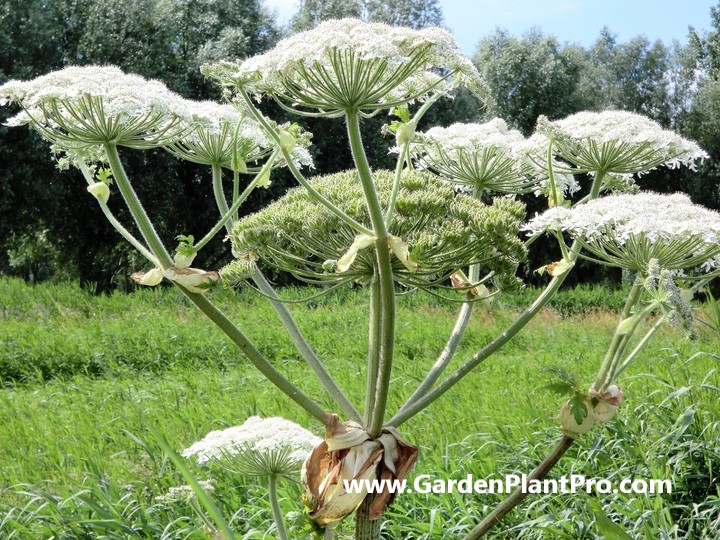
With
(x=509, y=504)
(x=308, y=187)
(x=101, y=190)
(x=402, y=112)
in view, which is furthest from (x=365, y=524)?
(x=101, y=190)

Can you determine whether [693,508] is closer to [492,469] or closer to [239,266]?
[492,469]

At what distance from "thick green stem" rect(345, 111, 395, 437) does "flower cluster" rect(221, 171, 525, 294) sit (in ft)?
0.27

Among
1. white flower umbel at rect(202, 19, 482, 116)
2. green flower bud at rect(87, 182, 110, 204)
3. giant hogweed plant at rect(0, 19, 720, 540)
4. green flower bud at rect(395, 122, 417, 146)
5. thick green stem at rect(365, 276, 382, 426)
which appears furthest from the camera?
green flower bud at rect(87, 182, 110, 204)

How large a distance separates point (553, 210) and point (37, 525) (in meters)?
2.63

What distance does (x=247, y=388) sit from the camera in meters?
6.54

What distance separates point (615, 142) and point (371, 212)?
0.88 m

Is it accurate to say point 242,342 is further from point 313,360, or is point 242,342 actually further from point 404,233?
point 404,233

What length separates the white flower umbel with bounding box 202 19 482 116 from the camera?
139 cm

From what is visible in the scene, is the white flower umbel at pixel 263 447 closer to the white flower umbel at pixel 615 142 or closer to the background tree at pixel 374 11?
the white flower umbel at pixel 615 142

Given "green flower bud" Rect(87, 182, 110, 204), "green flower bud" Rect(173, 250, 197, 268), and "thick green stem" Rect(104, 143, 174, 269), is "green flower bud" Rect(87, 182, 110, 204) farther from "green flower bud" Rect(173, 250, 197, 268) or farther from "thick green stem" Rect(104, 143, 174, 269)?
"green flower bud" Rect(173, 250, 197, 268)

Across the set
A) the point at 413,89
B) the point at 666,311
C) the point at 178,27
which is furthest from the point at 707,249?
the point at 178,27

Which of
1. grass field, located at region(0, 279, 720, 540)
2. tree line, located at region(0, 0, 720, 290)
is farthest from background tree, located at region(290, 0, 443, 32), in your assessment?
grass field, located at region(0, 279, 720, 540)

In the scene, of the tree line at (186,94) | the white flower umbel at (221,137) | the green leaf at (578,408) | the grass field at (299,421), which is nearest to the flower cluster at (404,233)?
the white flower umbel at (221,137)

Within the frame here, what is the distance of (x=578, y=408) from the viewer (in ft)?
6.30
